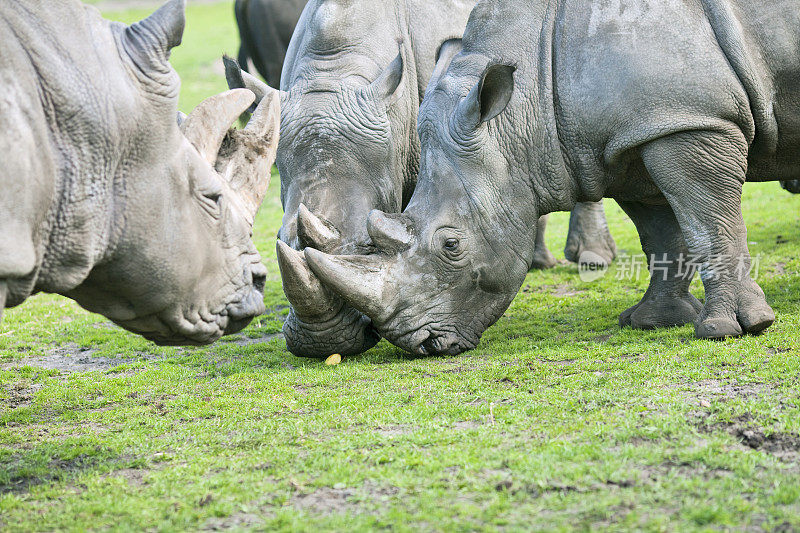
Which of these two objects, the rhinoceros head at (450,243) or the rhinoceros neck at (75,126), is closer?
the rhinoceros neck at (75,126)

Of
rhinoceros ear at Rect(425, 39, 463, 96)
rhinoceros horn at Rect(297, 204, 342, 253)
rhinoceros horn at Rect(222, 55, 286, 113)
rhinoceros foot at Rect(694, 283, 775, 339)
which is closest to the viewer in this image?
rhinoceros foot at Rect(694, 283, 775, 339)

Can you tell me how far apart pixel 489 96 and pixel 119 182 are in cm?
288

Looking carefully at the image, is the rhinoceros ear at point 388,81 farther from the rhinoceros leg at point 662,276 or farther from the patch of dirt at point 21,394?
the patch of dirt at point 21,394

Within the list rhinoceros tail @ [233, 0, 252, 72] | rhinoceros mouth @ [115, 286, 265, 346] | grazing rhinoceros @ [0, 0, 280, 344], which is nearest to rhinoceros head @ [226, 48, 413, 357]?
rhinoceros mouth @ [115, 286, 265, 346]

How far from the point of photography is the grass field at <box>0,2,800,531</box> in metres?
3.84

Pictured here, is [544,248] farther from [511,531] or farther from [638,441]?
[511,531]

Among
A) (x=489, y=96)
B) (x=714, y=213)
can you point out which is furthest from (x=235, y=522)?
(x=714, y=213)

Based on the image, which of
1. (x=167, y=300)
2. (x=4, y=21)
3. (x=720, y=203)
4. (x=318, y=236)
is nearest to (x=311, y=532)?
(x=167, y=300)

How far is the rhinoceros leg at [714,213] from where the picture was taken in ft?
20.5

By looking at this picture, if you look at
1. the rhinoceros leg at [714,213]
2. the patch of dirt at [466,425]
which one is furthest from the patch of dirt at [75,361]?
the rhinoceros leg at [714,213]

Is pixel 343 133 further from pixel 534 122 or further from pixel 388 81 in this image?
pixel 534 122

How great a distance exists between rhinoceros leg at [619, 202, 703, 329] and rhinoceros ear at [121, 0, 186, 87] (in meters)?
3.97

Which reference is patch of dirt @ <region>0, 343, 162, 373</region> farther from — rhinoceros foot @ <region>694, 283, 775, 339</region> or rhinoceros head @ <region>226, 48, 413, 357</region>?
rhinoceros foot @ <region>694, 283, 775, 339</region>

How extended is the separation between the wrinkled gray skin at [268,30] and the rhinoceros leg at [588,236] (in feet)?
17.4
